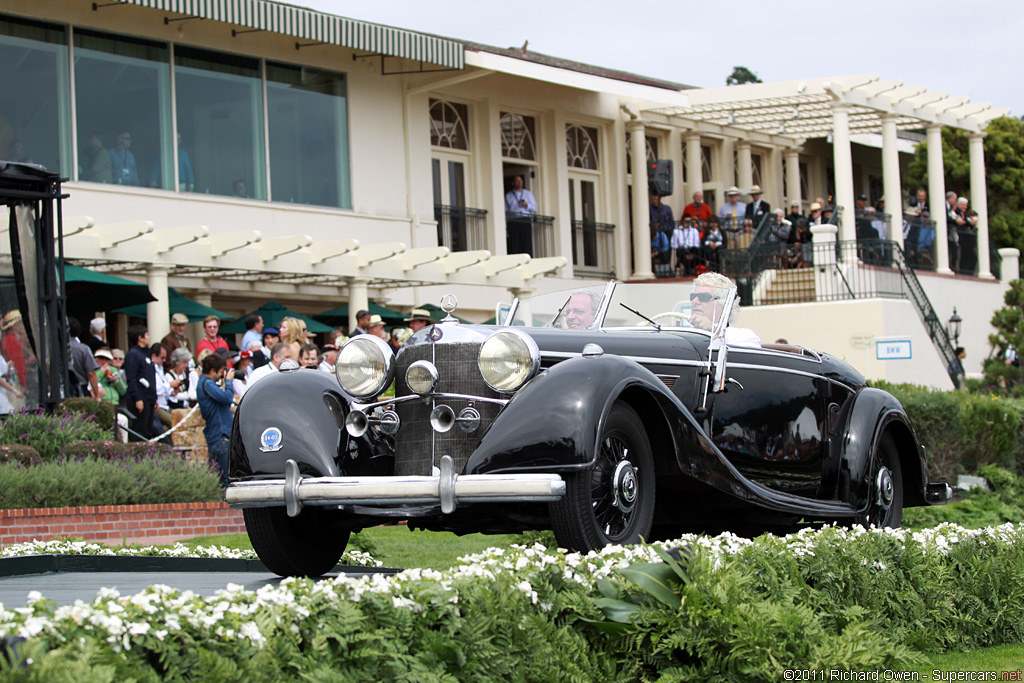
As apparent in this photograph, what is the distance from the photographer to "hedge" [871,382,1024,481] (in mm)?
14234

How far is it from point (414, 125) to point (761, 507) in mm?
17393

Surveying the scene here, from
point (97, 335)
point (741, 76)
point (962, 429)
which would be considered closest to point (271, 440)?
point (97, 335)

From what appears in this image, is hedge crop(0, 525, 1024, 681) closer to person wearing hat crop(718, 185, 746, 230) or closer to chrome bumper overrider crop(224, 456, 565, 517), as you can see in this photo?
chrome bumper overrider crop(224, 456, 565, 517)

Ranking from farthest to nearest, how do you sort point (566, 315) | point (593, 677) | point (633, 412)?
point (566, 315), point (633, 412), point (593, 677)

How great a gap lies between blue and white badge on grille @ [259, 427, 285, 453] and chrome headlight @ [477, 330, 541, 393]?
1.02 meters

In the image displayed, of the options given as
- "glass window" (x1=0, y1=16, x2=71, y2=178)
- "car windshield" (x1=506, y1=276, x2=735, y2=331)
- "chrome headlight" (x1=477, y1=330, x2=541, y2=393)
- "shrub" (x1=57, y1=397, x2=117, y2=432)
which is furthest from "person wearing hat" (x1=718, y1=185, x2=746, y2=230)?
"chrome headlight" (x1=477, y1=330, x2=541, y2=393)

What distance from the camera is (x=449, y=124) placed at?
2431 cm

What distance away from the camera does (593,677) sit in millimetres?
4520

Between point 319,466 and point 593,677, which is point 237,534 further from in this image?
point 593,677

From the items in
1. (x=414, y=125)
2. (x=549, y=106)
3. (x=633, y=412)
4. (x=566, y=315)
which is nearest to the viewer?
(x=633, y=412)

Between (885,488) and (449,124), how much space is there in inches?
687

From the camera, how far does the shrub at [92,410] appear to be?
1244 cm

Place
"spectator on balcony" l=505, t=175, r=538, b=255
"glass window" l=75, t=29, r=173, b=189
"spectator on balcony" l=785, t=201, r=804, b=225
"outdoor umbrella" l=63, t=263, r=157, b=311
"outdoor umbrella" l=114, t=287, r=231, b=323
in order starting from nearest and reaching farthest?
1. "outdoor umbrella" l=63, t=263, r=157, b=311
2. "outdoor umbrella" l=114, t=287, r=231, b=323
3. "glass window" l=75, t=29, r=173, b=189
4. "spectator on balcony" l=505, t=175, r=538, b=255
5. "spectator on balcony" l=785, t=201, r=804, b=225

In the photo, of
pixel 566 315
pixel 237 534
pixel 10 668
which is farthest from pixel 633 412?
pixel 237 534
